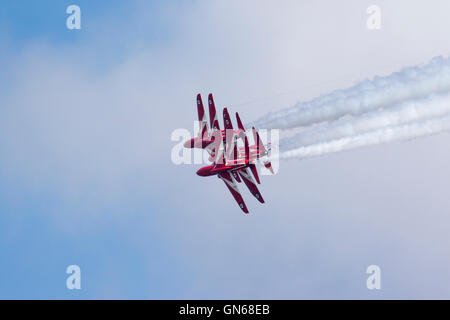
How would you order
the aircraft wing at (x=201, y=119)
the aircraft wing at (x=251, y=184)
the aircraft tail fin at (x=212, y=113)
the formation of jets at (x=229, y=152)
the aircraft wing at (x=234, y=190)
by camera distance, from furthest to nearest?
the aircraft wing at (x=201, y=119) → the aircraft tail fin at (x=212, y=113) → the aircraft wing at (x=234, y=190) → the aircraft wing at (x=251, y=184) → the formation of jets at (x=229, y=152)

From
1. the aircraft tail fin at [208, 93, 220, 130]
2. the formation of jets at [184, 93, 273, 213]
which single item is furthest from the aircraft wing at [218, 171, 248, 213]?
the aircraft tail fin at [208, 93, 220, 130]

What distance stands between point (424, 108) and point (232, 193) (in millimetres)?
17534

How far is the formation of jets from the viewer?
42.7 m

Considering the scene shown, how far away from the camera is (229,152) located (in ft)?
142

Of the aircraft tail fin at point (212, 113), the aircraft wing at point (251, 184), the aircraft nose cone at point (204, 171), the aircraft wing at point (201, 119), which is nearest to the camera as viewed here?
the aircraft nose cone at point (204, 171)

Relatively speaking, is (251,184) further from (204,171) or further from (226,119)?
(226,119)

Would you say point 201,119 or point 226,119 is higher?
point 201,119

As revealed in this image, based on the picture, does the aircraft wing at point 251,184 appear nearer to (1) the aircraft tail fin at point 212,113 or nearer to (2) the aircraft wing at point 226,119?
(2) the aircraft wing at point 226,119

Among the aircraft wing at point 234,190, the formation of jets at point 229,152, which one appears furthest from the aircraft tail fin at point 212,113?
the aircraft wing at point 234,190

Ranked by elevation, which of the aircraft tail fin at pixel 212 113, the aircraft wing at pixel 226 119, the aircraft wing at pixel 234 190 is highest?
the aircraft tail fin at pixel 212 113

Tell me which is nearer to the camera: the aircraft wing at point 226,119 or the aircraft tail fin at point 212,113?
the aircraft wing at point 226,119

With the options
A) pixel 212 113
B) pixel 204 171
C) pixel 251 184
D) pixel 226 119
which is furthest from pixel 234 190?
pixel 226 119

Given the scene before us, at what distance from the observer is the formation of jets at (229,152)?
42656 millimetres

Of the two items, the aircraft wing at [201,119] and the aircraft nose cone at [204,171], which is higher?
the aircraft wing at [201,119]
